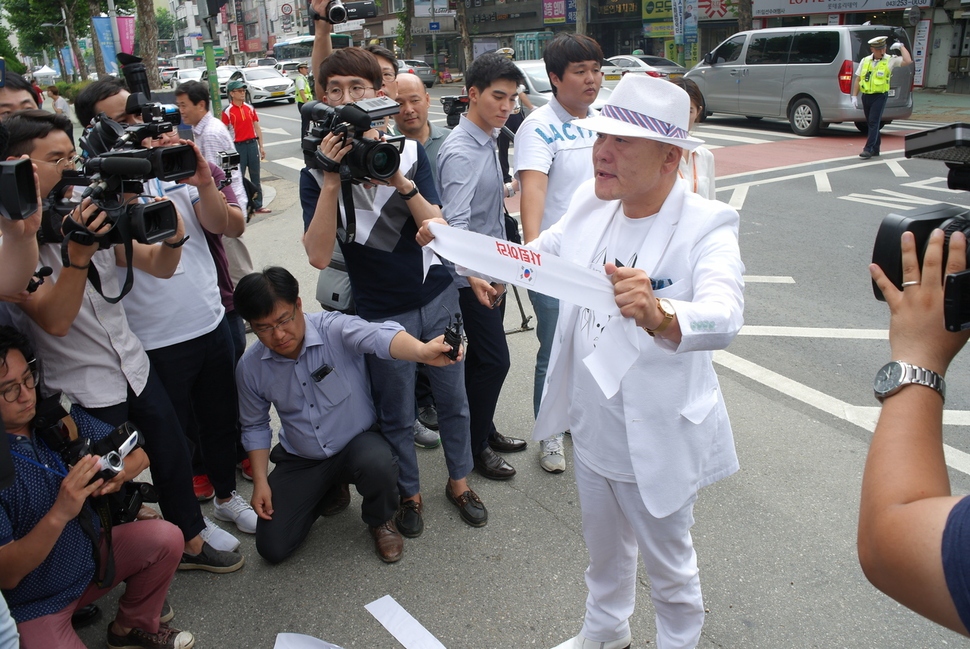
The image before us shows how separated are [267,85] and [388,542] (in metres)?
28.0

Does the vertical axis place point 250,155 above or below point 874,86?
below

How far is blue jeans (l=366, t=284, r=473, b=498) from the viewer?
3.20m

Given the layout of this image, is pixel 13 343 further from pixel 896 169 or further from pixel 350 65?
pixel 896 169

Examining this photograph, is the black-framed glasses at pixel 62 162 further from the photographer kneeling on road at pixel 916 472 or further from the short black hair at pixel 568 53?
the photographer kneeling on road at pixel 916 472

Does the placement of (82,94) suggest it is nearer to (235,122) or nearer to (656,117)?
(656,117)

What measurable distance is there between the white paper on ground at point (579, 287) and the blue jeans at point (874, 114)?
445 inches

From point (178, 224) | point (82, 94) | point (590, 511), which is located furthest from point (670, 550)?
point (82, 94)

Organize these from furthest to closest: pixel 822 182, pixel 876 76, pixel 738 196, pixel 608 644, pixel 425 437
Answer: pixel 876 76 → pixel 822 182 → pixel 738 196 → pixel 425 437 → pixel 608 644

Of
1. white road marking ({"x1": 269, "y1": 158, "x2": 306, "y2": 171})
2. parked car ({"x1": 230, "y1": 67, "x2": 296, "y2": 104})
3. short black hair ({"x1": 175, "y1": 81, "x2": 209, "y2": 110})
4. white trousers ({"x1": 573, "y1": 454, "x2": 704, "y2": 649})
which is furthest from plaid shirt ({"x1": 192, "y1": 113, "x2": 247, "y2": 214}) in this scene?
parked car ({"x1": 230, "y1": 67, "x2": 296, "y2": 104})

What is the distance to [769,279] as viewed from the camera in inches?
253

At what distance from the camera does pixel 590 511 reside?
2320 mm

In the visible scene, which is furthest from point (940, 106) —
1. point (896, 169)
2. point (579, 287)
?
point (579, 287)

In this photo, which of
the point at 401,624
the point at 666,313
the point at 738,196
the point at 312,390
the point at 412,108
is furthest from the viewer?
the point at 738,196

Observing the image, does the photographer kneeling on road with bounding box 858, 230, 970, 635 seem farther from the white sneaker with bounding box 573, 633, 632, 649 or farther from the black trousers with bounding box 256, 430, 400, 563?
the black trousers with bounding box 256, 430, 400, 563
